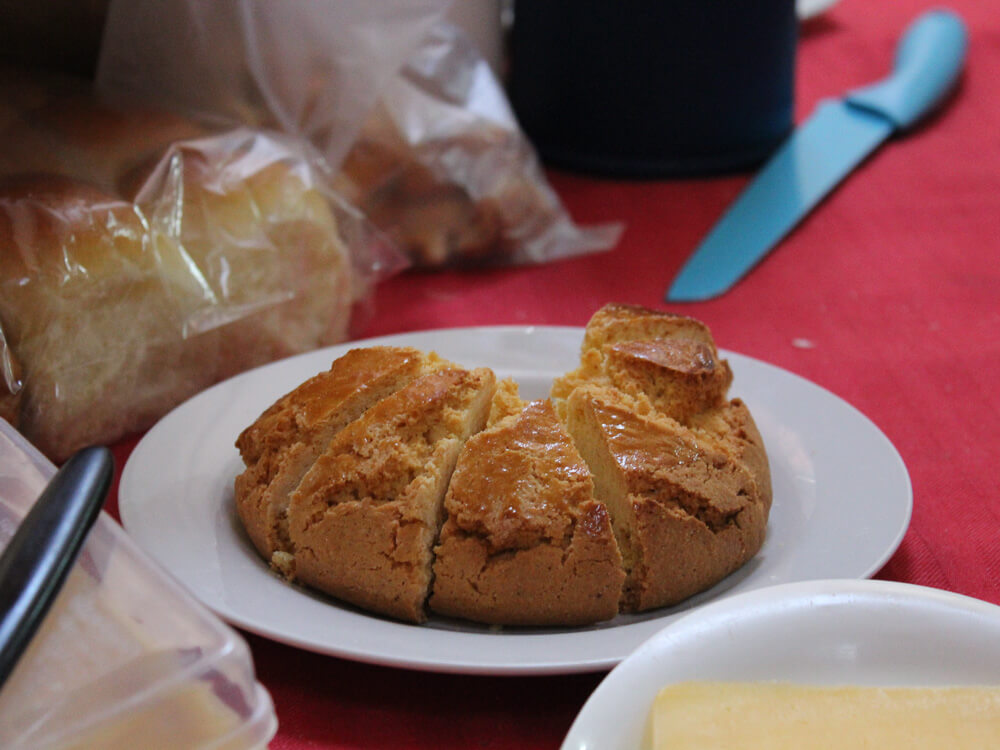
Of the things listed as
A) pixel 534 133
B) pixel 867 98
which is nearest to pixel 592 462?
pixel 534 133

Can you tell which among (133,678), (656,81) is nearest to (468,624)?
(133,678)

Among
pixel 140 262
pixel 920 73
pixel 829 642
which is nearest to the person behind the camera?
pixel 829 642

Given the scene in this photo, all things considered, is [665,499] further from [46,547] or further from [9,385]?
[9,385]

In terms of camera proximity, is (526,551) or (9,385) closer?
(526,551)

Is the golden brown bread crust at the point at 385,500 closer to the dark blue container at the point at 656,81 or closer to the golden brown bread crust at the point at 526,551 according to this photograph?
the golden brown bread crust at the point at 526,551

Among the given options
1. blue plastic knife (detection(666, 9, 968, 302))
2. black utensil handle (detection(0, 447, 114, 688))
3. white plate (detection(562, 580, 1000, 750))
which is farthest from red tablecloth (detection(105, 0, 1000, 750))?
black utensil handle (detection(0, 447, 114, 688))

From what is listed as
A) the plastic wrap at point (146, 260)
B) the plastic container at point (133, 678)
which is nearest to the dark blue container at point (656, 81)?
the plastic wrap at point (146, 260)

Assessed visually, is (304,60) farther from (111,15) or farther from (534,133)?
(534,133)
